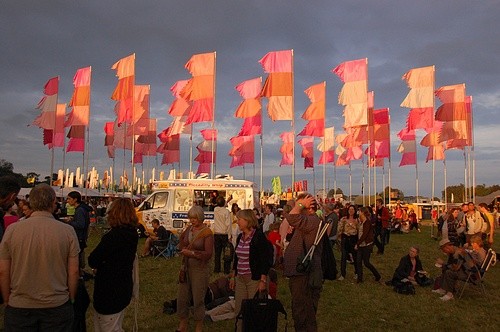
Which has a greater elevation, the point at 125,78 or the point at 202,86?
the point at 125,78

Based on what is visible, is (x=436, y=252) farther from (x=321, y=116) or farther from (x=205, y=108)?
(x=205, y=108)

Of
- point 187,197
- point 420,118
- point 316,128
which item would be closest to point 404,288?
point 187,197

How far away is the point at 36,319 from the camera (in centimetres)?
336

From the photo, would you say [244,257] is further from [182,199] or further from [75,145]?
[75,145]

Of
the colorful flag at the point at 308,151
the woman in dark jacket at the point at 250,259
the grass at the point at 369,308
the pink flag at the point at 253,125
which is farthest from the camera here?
the colorful flag at the point at 308,151

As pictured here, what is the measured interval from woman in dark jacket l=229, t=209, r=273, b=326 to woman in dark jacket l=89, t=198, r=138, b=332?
5.67ft

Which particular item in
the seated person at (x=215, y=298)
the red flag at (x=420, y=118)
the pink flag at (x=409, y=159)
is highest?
the red flag at (x=420, y=118)

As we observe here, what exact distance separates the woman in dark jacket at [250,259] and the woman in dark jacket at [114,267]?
5.67 feet

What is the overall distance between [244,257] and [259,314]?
0.75m

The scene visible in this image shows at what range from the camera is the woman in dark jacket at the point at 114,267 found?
13.5 feet

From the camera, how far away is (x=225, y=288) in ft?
26.7

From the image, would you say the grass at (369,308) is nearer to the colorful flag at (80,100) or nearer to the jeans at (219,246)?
the jeans at (219,246)

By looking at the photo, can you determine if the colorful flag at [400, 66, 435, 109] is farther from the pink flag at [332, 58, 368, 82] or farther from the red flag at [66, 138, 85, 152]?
the red flag at [66, 138, 85, 152]

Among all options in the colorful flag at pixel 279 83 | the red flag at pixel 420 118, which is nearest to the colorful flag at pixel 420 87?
the red flag at pixel 420 118
